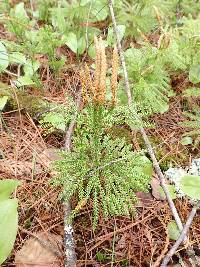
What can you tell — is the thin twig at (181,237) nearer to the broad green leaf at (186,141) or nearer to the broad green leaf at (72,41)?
the broad green leaf at (186,141)

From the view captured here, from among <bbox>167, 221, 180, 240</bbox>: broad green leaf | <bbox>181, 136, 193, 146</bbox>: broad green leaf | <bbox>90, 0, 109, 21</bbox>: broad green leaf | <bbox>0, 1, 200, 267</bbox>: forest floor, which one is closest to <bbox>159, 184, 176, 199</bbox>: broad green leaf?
<bbox>0, 1, 200, 267</bbox>: forest floor

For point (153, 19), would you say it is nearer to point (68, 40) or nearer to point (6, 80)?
point (68, 40)

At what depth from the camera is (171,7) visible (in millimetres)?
3156

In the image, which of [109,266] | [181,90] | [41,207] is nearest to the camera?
[109,266]

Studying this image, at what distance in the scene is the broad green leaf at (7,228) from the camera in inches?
65.1

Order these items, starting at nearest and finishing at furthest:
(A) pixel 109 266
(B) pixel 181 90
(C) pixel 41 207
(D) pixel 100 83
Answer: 1. (D) pixel 100 83
2. (A) pixel 109 266
3. (C) pixel 41 207
4. (B) pixel 181 90

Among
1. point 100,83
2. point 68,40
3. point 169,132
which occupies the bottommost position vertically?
point 169,132

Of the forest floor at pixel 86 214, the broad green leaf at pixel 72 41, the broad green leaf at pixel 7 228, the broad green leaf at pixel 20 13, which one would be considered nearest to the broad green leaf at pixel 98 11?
the broad green leaf at pixel 72 41

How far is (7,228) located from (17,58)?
142cm

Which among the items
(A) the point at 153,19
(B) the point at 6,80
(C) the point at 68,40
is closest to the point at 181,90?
(A) the point at 153,19

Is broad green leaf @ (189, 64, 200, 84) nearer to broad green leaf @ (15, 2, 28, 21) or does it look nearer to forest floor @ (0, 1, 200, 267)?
forest floor @ (0, 1, 200, 267)

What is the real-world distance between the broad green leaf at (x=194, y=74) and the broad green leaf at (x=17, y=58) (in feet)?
3.80

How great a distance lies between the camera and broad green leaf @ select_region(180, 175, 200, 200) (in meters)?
1.90

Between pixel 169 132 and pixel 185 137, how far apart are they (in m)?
0.12
